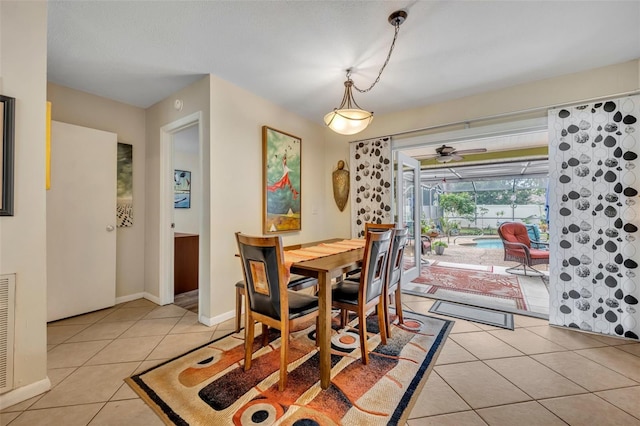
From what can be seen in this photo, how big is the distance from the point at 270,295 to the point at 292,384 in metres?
0.58

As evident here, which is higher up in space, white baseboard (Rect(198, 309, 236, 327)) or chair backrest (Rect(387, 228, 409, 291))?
chair backrest (Rect(387, 228, 409, 291))

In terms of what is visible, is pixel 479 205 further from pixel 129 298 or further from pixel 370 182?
pixel 129 298

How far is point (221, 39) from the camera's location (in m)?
2.05

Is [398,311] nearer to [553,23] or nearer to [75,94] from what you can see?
[553,23]

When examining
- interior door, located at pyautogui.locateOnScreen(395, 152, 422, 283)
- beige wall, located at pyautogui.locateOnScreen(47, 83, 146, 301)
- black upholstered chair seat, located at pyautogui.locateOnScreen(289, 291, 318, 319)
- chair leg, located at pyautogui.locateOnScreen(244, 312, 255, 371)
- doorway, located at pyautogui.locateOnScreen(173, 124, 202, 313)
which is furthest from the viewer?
interior door, located at pyautogui.locateOnScreen(395, 152, 422, 283)

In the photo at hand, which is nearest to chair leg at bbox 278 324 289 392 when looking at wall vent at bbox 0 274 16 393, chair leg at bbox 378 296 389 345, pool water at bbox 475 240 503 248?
chair leg at bbox 378 296 389 345

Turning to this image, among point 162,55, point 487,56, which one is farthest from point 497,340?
point 162,55

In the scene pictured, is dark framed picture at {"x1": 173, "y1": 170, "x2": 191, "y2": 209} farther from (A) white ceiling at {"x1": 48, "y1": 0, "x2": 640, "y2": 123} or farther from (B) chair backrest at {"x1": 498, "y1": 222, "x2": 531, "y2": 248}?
(B) chair backrest at {"x1": 498, "y1": 222, "x2": 531, "y2": 248}

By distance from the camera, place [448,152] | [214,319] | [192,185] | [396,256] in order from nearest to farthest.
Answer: [396,256] → [214,319] → [448,152] → [192,185]

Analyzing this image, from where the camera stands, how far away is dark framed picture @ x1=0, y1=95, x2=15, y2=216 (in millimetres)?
1416


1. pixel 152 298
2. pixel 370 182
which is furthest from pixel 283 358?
pixel 370 182

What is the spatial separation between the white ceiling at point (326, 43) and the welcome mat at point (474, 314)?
7.99 feet

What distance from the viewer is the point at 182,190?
4.95m

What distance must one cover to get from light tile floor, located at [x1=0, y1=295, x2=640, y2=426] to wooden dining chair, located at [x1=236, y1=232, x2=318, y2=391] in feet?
2.26
